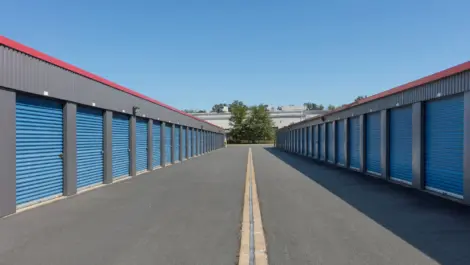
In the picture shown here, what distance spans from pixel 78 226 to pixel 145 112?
12213mm

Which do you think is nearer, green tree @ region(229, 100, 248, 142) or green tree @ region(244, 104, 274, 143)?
green tree @ region(244, 104, 274, 143)

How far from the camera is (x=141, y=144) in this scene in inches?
734

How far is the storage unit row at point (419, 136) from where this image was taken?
34.0 ft

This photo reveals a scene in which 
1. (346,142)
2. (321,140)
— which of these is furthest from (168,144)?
(321,140)

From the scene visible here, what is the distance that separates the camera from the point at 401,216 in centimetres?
793

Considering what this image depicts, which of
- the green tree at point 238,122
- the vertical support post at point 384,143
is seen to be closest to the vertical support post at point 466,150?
the vertical support post at point 384,143

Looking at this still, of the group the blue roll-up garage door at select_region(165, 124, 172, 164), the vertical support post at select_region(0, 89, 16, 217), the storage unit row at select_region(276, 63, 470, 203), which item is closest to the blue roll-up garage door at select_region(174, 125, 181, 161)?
the blue roll-up garage door at select_region(165, 124, 172, 164)

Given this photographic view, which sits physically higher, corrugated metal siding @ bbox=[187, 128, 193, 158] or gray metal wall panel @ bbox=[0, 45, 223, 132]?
gray metal wall panel @ bbox=[0, 45, 223, 132]

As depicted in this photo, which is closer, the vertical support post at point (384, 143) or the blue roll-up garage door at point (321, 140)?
the vertical support post at point (384, 143)

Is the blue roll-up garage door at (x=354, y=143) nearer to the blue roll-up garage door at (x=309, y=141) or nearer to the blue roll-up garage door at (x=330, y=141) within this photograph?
the blue roll-up garage door at (x=330, y=141)

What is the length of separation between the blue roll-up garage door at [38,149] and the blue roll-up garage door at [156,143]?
33.7 ft

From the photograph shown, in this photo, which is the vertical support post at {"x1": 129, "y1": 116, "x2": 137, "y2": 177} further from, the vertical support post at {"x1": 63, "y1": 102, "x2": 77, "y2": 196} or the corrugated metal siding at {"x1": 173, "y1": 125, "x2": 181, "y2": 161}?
the corrugated metal siding at {"x1": 173, "y1": 125, "x2": 181, "y2": 161}

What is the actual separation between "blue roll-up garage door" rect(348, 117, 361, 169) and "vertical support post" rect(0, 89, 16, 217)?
15.5 m

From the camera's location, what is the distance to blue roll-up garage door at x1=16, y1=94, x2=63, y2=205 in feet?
29.2
